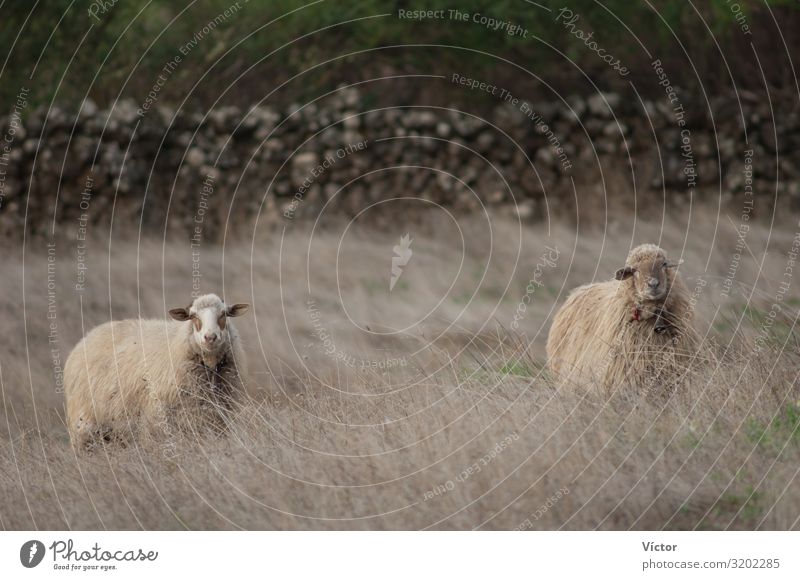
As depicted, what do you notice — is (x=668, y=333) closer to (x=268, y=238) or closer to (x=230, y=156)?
(x=268, y=238)

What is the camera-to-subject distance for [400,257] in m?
14.0

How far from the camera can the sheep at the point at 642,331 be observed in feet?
22.3

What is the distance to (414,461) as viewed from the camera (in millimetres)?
6039

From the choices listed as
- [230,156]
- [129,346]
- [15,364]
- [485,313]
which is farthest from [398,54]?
[129,346]
